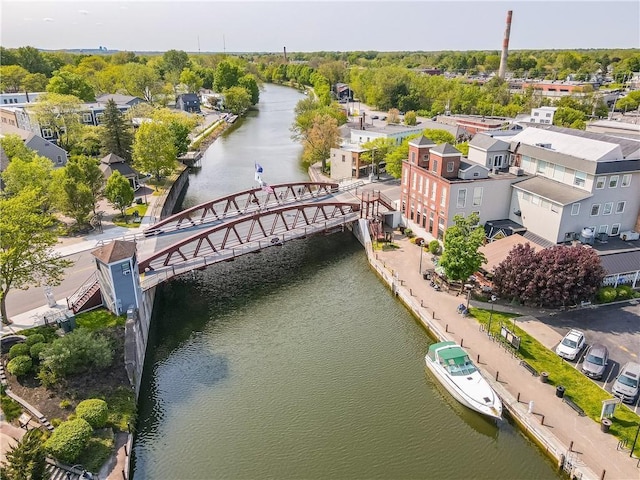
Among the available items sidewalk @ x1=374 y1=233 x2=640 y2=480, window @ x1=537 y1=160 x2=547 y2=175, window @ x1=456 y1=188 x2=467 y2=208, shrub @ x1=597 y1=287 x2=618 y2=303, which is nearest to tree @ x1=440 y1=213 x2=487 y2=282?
sidewalk @ x1=374 y1=233 x2=640 y2=480

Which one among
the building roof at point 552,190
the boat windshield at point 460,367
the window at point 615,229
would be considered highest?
the building roof at point 552,190

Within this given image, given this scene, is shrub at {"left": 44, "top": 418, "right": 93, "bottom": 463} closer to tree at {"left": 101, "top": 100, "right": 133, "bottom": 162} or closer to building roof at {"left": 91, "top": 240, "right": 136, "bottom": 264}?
building roof at {"left": 91, "top": 240, "right": 136, "bottom": 264}

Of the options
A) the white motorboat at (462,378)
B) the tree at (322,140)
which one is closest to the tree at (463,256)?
the white motorboat at (462,378)

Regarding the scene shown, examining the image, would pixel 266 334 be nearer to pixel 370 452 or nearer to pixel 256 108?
pixel 370 452

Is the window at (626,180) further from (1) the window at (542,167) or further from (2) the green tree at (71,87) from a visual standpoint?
(2) the green tree at (71,87)

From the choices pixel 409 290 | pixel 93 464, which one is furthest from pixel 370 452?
pixel 409 290

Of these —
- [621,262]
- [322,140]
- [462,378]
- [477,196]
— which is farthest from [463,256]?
[322,140]

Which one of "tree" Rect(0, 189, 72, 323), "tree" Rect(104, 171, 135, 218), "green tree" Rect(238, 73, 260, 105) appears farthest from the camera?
"green tree" Rect(238, 73, 260, 105)

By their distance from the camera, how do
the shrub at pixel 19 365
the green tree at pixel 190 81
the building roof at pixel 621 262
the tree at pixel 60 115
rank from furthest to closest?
the green tree at pixel 190 81 → the tree at pixel 60 115 → the building roof at pixel 621 262 → the shrub at pixel 19 365
